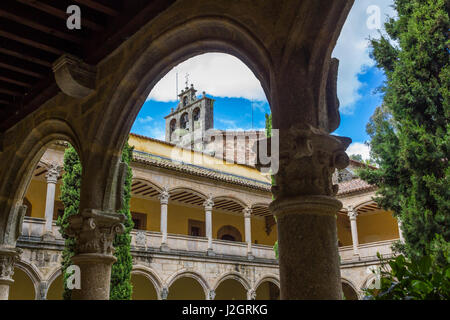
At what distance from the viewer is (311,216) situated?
2.30 meters

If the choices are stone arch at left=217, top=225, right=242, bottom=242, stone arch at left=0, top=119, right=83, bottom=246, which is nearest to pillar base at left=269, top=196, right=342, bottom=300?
stone arch at left=0, top=119, right=83, bottom=246

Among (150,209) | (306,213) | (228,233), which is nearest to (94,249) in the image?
(306,213)

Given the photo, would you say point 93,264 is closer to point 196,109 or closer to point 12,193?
point 12,193

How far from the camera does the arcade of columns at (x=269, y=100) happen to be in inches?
91.0

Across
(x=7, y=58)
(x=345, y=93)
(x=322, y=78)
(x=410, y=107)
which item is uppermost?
(x=345, y=93)

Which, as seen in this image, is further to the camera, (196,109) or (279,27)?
(196,109)

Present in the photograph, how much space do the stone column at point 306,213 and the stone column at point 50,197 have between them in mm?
11277

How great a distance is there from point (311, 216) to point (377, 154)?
6.48 metres

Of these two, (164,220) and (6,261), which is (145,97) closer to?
(6,261)

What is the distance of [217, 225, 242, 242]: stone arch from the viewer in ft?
65.3

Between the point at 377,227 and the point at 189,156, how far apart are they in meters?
8.91

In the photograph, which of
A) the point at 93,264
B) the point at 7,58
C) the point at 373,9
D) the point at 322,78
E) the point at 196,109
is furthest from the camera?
the point at 196,109

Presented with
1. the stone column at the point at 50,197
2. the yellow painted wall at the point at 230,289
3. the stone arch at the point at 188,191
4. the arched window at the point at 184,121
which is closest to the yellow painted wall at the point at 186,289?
the yellow painted wall at the point at 230,289

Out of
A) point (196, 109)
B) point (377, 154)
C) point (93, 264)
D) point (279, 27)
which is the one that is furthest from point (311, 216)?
point (196, 109)
